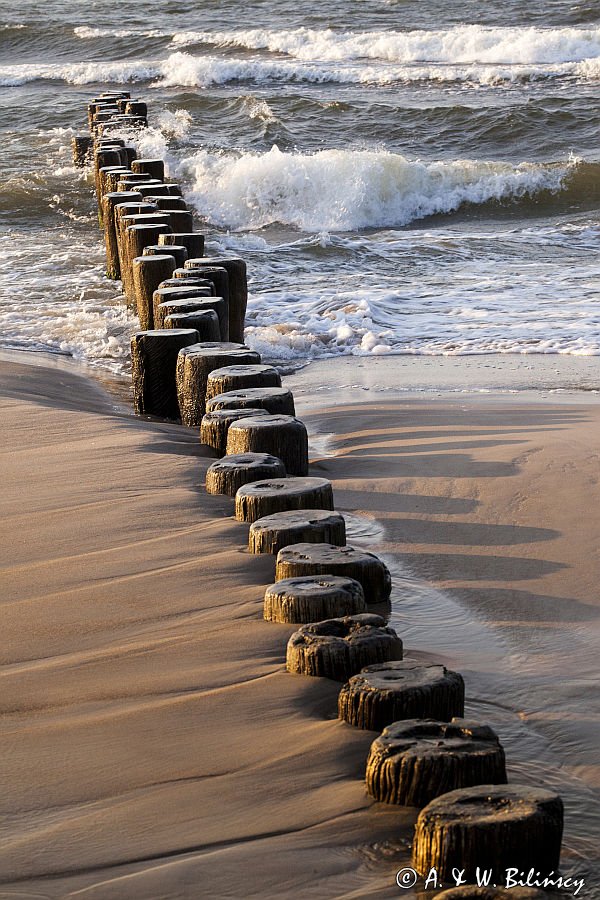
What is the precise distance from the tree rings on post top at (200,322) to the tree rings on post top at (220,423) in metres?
0.96

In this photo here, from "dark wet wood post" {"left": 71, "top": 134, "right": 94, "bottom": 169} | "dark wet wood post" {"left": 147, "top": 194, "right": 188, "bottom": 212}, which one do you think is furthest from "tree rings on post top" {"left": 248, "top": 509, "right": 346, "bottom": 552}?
"dark wet wood post" {"left": 71, "top": 134, "right": 94, "bottom": 169}

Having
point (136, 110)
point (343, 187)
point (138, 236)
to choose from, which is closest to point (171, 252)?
point (138, 236)

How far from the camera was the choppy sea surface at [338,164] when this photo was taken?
7.87 meters

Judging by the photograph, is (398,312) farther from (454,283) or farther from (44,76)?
(44,76)

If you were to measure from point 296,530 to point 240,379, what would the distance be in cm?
143

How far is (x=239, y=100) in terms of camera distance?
19891mm

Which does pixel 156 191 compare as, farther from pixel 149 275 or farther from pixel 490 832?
pixel 490 832

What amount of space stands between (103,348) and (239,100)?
549 inches

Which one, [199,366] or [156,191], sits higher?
[156,191]

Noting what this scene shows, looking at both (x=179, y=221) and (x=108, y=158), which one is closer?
(x=179, y=221)

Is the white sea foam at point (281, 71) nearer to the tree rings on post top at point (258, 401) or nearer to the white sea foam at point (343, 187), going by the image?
the white sea foam at point (343, 187)

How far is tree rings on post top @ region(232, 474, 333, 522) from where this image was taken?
10.3ft

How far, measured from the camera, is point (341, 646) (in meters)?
2.37

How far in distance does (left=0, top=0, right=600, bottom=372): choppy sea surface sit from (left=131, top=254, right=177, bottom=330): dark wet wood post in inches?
24.0
